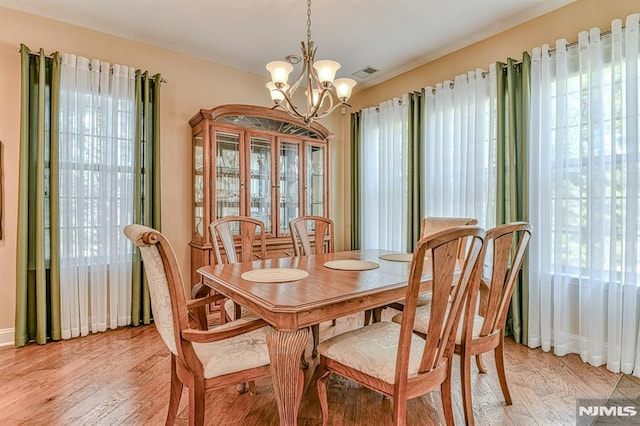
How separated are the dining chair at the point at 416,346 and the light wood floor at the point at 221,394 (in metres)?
0.41

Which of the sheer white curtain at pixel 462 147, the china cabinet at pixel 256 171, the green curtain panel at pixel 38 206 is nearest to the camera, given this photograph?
the green curtain panel at pixel 38 206

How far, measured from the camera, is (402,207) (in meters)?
3.88

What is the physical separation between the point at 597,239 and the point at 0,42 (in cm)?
466

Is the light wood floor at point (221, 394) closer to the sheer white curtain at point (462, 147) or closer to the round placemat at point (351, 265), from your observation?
the round placemat at point (351, 265)

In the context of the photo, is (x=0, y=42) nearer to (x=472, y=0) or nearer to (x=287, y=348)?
(x=287, y=348)

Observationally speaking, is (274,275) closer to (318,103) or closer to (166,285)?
(166,285)

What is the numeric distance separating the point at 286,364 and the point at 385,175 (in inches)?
120

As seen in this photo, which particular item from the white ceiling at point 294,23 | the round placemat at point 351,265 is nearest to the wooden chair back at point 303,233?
the round placemat at point 351,265

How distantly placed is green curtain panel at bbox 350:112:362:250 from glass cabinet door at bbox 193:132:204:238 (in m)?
1.98

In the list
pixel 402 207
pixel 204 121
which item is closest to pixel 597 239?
pixel 402 207

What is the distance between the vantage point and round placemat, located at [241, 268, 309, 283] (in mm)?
1745

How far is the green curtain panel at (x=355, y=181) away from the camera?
446 centimetres

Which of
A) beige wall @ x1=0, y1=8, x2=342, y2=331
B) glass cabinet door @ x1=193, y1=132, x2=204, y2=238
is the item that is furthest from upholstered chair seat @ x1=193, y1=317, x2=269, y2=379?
beige wall @ x1=0, y1=8, x2=342, y2=331

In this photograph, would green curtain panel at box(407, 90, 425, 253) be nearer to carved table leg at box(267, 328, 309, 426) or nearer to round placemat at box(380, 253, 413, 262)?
round placemat at box(380, 253, 413, 262)
